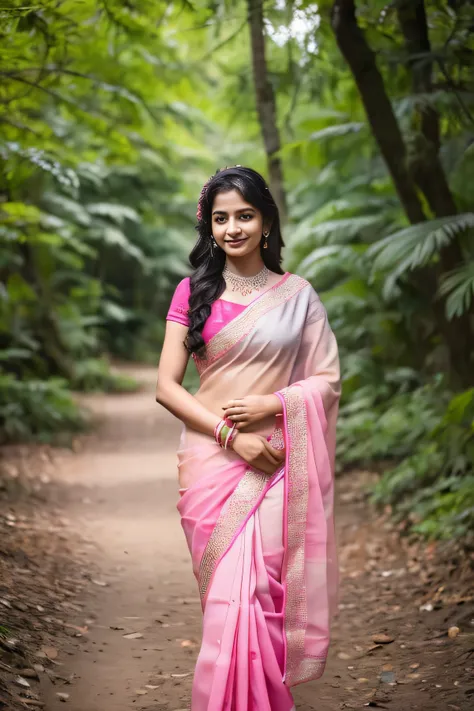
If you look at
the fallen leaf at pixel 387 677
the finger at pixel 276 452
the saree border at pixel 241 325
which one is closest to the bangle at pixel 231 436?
the finger at pixel 276 452

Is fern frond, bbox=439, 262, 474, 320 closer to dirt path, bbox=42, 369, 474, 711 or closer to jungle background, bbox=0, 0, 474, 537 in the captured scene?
jungle background, bbox=0, 0, 474, 537

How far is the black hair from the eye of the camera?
310 centimetres

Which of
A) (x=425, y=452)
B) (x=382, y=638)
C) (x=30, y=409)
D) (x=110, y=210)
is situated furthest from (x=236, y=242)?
(x=110, y=210)

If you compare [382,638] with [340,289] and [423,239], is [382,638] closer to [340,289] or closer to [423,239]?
[423,239]

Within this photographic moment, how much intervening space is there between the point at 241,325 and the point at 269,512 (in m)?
0.70

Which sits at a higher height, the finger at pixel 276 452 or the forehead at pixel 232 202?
the forehead at pixel 232 202

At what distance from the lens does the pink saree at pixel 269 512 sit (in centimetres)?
287

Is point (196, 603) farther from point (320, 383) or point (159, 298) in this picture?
point (159, 298)

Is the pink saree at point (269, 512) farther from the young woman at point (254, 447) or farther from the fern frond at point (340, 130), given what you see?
the fern frond at point (340, 130)

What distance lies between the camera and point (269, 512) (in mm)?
3049

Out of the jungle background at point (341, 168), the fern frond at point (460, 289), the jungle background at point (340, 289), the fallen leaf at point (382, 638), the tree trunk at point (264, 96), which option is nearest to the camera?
the fallen leaf at point (382, 638)

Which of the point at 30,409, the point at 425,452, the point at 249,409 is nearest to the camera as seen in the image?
the point at 249,409

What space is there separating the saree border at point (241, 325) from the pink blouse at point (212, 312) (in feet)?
0.09

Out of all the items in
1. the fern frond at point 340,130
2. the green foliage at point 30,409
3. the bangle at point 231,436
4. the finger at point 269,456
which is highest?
the fern frond at point 340,130
